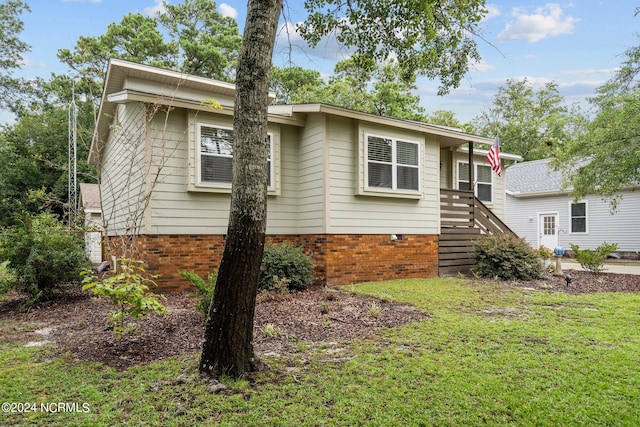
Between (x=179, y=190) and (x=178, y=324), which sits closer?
(x=178, y=324)

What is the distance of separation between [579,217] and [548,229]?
143cm

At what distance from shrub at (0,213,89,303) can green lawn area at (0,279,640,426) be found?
274 centimetres

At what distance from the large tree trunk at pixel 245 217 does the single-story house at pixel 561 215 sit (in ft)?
52.5

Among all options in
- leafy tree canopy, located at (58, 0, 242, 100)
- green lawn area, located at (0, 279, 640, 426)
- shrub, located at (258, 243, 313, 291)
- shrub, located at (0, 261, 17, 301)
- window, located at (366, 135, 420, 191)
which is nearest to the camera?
green lawn area, located at (0, 279, 640, 426)

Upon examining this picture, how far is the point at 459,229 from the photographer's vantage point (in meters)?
10.9

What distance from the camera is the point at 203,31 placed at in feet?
86.1

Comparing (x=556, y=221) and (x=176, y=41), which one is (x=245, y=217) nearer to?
(x=556, y=221)

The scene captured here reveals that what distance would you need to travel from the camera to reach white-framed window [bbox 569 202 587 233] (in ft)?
58.2

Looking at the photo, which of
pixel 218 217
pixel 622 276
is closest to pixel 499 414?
pixel 218 217

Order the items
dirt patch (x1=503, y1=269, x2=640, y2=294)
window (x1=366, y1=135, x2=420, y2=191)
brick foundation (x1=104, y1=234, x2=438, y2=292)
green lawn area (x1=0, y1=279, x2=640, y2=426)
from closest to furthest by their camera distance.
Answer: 1. green lawn area (x1=0, y1=279, x2=640, y2=426)
2. brick foundation (x1=104, y1=234, x2=438, y2=292)
3. dirt patch (x1=503, y1=269, x2=640, y2=294)
4. window (x1=366, y1=135, x2=420, y2=191)

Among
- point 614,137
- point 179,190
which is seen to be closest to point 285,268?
point 179,190

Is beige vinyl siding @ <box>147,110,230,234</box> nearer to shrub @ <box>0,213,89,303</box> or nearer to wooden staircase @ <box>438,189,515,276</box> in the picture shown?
shrub @ <box>0,213,89,303</box>

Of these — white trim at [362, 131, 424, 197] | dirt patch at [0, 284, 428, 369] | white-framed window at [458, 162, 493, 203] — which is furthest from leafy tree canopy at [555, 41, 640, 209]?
dirt patch at [0, 284, 428, 369]

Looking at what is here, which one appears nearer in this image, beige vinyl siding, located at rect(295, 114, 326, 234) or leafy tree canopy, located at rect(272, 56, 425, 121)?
beige vinyl siding, located at rect(295, 114, 326, 234)
